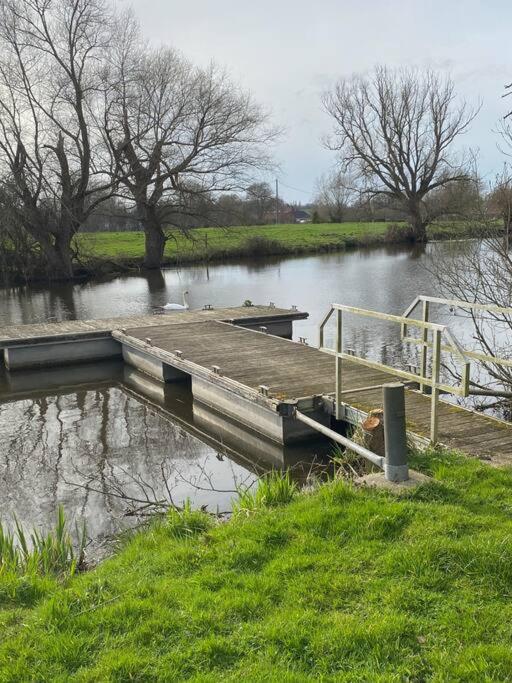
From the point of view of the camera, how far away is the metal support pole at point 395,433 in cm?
454

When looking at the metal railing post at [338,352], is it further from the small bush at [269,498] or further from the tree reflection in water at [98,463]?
the small bush at [269,498]

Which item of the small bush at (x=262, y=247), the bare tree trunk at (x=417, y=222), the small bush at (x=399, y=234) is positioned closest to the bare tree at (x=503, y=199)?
the small bush at (x=262, y=247)

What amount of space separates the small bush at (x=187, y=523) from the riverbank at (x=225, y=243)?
23308 mm

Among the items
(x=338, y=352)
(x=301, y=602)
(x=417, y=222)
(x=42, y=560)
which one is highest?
(x=417, y=222)

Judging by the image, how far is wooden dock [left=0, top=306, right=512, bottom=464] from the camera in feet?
21.9

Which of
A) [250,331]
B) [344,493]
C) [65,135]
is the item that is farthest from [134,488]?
[65,135]

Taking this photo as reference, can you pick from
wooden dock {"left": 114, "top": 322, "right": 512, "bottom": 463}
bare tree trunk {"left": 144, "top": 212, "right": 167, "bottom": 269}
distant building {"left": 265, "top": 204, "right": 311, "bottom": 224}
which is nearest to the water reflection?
wooden dock {"left": 114, "top": 322, "right": 512, "bottom": 463}

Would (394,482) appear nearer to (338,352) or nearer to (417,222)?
(338,352)

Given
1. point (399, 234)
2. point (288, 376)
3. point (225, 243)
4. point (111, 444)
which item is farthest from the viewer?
point (399, 234)

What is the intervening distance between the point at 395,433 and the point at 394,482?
0.37 metres

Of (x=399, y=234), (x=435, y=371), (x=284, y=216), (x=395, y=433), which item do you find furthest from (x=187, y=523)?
(x=284, y=216)

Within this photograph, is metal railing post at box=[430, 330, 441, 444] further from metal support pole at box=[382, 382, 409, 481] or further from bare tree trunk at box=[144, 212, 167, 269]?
bare tree trunk at box=[144, 212, 167, 269]

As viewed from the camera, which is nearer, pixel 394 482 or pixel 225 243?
pixel 394 482

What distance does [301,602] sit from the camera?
321cm
